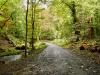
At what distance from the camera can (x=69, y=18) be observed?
130 feet

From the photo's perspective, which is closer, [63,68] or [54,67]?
[63,68]

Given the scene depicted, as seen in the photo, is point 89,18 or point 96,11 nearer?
point 96,11

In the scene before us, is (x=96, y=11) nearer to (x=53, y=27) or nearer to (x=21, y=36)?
(x=21, y=36)

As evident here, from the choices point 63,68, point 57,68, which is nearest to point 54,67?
point 57,68

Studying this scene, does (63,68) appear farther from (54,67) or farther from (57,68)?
(54,67)

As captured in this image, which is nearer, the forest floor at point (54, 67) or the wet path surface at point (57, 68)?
the wet path surface at point (57, 68)

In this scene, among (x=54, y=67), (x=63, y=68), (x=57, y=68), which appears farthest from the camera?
(x=54, y=67)

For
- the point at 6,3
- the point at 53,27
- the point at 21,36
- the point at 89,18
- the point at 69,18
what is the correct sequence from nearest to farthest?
1. the point at 6,3
2. the point at 89,18
3. the point at 69,18
4. the point at 21,36
5. the point at 53,27

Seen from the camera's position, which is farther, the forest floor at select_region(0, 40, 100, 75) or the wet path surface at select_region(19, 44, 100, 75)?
the forest floor at select_region(0, 40, 100, 75)

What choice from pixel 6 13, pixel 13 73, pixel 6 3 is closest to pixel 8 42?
pixel 6 13

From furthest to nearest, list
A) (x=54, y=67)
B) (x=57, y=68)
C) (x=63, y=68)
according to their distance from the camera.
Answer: (x=54, y=67) → (x=57, y=68) → (x=63, y=68)

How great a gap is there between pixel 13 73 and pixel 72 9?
1063 inches

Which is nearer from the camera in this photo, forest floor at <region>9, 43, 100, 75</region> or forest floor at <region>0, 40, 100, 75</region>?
forest floor at <region>9, 43, 100, 75</region>

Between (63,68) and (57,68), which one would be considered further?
(57,68)
